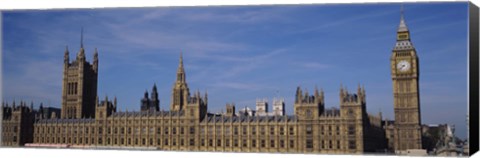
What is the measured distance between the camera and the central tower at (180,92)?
42.1 metres

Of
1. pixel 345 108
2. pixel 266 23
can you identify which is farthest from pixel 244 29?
pixel 345 108

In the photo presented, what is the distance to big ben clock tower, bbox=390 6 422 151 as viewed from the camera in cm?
3756

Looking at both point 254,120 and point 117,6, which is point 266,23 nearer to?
point 254,120

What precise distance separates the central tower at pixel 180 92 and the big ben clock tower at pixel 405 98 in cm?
1360

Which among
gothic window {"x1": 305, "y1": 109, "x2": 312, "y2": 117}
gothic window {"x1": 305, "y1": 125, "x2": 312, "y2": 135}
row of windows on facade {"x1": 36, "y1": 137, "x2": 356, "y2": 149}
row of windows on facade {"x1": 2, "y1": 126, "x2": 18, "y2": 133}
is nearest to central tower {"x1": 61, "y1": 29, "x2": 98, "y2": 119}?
row of windows on facade {"x1": 36, "y1": 137, "x2": 356, "y2": 149}

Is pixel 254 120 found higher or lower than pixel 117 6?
lower

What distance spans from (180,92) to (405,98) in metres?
15.0

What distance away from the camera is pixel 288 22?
38562mm

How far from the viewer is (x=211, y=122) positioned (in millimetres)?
43188

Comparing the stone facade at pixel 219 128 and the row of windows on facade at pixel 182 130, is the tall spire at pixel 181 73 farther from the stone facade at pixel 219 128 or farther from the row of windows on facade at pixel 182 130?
the row of windows on facade at pixel 182 130

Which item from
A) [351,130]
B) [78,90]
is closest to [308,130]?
[351,130]

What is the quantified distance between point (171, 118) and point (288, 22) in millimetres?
11600

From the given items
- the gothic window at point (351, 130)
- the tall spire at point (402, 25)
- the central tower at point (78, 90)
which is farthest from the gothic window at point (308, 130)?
the central tower at point (78, 90)

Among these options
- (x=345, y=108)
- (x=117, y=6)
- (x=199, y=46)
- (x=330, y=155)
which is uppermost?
(x=117, y=6)
